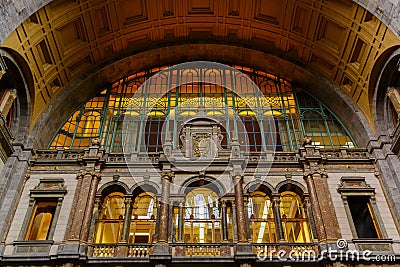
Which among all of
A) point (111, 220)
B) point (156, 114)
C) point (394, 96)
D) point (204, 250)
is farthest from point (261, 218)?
point (394, 96)

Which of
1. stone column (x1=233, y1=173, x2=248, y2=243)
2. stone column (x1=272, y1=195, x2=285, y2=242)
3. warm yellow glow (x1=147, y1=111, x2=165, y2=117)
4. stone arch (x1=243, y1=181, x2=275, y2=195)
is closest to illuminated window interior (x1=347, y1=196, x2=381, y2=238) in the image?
stone column (x1=272, y1=195, x2=285, y2=242)

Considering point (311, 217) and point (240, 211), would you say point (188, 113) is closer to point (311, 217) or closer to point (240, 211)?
point (240, 211)

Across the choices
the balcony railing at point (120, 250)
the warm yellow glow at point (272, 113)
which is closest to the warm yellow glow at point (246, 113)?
the warm yellow glow at point (272, 113)

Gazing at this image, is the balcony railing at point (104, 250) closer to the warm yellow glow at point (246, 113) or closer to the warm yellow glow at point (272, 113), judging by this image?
the warm yellow glow at point (246, 113)

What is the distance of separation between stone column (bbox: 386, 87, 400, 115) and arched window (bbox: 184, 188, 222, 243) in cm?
1060

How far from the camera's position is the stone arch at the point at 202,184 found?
19.1 metres

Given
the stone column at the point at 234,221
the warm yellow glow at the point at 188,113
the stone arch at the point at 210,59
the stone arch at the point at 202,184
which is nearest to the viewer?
the stone column at the point at 234,221

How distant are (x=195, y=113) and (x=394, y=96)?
11316 mm

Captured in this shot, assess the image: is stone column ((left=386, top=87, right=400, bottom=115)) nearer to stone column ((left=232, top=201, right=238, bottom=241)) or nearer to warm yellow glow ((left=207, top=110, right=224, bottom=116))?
warm yellow glow ((left=207, top=110, right=224, bottom=116))

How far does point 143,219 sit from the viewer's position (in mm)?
18938

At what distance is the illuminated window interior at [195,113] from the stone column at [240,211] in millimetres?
3307

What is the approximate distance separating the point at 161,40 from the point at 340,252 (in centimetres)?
1834

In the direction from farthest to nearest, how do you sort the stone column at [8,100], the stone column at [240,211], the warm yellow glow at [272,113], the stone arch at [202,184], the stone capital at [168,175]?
the warm yellow glow at [272,113], the stone column at [8,100], the stone capital at [168,175], the stone arch at [202,184], the stone column at [240,211]

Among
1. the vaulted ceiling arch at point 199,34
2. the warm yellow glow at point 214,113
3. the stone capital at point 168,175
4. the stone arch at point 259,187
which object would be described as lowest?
the stone arch at point 259,187
